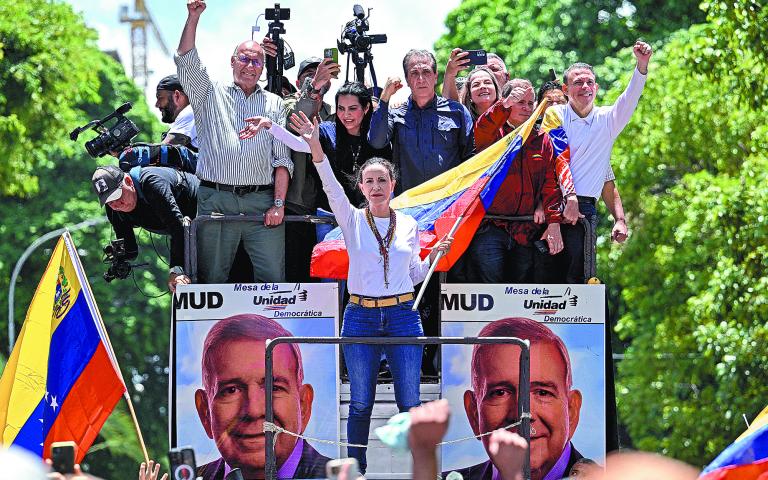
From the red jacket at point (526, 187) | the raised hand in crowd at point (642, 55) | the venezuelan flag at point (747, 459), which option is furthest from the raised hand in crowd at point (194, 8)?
the venezuelan flag at point (747, 459)

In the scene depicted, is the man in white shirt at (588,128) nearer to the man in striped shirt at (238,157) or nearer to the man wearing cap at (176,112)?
the man in striped shirt at (238,157)

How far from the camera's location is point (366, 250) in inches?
416

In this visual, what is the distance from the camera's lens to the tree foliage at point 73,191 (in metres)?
28.8

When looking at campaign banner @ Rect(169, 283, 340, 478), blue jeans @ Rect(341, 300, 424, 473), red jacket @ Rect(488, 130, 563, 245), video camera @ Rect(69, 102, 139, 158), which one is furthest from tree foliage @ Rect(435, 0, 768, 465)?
blue jeans @ Rect(341, 300, 424, 473)

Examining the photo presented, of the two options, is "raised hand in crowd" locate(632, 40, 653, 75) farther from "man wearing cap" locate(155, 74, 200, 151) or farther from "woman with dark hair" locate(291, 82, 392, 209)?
"man wearing cap" locate(155, 74, 200, 151)

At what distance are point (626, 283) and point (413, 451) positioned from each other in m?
26.4

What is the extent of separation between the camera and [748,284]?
24.2 metres

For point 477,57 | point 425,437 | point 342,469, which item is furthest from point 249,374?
point 425,437

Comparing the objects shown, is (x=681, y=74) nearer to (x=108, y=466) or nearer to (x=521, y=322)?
(x=108, y=466)

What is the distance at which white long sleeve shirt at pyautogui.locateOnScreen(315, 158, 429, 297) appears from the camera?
10539 mm

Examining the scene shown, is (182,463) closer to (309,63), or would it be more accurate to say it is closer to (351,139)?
(351,139)

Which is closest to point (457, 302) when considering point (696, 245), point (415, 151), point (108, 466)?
point (415, 151)

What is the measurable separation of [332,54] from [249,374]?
271cm

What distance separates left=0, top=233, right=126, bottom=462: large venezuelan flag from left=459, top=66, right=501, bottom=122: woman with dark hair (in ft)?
9.84
